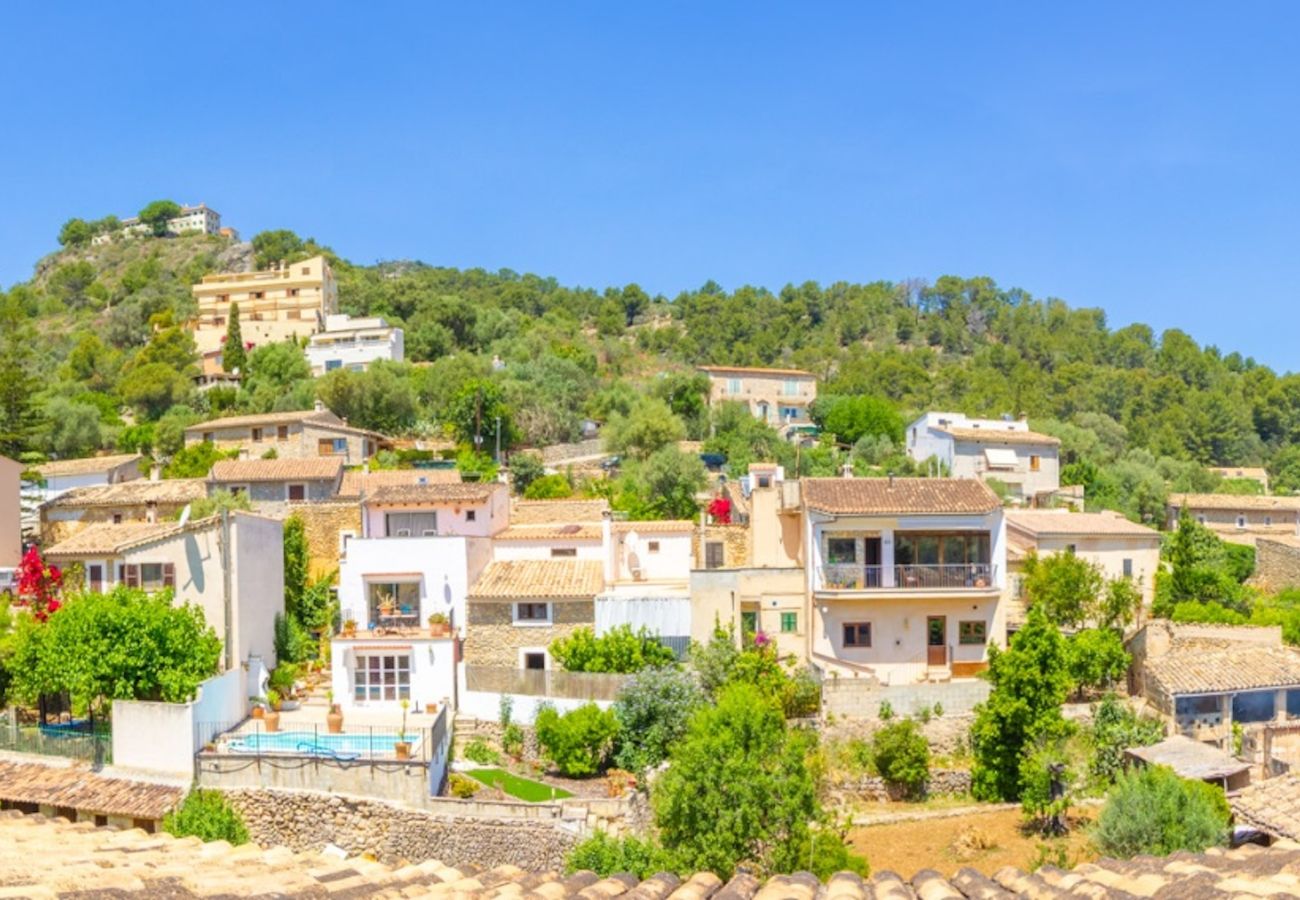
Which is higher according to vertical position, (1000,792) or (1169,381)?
(1169,381)

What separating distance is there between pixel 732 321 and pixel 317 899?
103969 mm

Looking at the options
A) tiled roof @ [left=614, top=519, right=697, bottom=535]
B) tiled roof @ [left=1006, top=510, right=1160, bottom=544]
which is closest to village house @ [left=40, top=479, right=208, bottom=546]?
tiled roof @ [left=614, top=519, right=697, bottom=535]

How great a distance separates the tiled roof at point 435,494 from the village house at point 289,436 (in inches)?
742

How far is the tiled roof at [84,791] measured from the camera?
69.3ft

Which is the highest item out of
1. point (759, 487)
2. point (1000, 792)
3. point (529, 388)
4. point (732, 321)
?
point (732, 321)

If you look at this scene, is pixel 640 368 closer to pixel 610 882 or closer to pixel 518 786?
pixel 518 786

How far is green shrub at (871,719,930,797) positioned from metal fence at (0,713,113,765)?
54.2ft

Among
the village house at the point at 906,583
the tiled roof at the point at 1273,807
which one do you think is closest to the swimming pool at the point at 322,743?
the village house at the point at 906,583

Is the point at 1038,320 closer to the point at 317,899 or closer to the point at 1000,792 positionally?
the point at 1000,792

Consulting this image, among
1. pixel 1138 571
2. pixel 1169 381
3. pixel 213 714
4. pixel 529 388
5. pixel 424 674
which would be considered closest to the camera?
pixel 213 714

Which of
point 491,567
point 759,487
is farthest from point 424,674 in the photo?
point 759,487

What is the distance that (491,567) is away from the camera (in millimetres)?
29891

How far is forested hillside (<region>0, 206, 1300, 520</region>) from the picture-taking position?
56.9 m

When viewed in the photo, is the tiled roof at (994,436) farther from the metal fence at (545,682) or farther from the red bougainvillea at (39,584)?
the red bougainvillea at (39,584)
